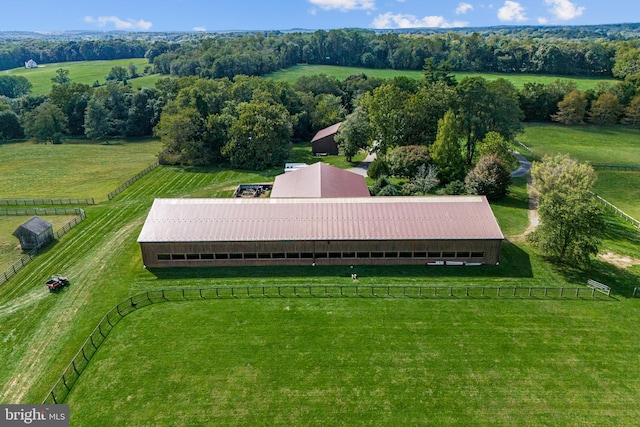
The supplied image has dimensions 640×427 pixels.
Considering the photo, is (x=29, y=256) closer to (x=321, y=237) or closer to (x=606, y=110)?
(x=321, y=237)

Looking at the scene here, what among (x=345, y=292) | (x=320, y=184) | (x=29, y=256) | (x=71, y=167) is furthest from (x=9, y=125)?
(x=345, y=292)

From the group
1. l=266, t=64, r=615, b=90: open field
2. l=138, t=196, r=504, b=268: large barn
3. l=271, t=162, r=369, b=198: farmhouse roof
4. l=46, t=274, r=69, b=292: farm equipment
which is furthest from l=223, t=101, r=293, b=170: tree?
l=266, t=64, r=615, b=90: open field

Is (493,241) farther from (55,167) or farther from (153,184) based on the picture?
(55,167)

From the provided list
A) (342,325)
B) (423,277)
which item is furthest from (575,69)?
(342,325)

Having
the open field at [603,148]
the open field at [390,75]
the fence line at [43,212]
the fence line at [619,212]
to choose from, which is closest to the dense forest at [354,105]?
the open field at [390,75]

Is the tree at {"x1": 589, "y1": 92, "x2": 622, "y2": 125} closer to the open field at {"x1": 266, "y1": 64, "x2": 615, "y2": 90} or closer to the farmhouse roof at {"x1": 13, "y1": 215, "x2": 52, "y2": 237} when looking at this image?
the open field at {"x1": 266, "y1": 64, "x2": 615, "y2": 90}

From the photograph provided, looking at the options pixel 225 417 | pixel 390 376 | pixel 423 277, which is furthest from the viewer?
pixel 423 277
